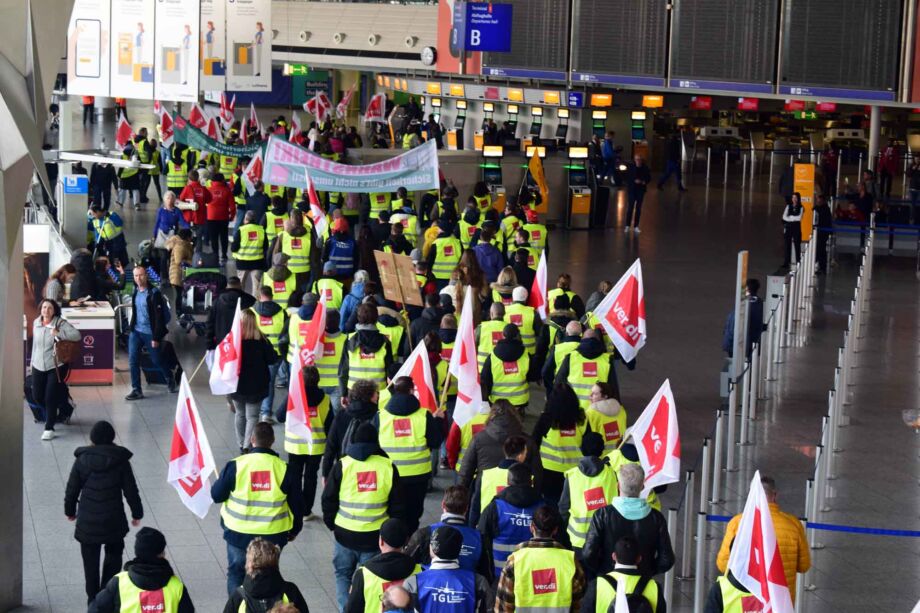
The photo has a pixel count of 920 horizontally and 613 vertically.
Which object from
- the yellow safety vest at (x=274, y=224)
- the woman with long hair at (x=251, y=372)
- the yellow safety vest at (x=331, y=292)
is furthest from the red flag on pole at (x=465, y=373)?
the yellow safety vest at (x=274, y=224)

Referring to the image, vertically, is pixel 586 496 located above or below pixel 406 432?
below

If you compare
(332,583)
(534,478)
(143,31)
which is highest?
(143,31)

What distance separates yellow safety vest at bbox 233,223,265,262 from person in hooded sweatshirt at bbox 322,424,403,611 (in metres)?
10.6

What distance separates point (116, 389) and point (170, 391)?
66cm

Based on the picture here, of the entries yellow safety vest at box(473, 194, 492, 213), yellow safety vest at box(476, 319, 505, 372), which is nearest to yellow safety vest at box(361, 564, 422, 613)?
yellow safety vest at box(476, 319, 505, 372)

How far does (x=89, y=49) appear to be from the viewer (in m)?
23.7

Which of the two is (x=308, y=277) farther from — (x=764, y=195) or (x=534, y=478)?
(x=764, y=195)

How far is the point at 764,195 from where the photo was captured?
41.0 metres

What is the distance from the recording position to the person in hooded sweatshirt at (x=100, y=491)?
10.7 m

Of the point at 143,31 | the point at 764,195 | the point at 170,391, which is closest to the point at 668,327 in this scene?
the point at 170,391

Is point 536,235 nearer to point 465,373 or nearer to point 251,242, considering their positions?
point 251,242

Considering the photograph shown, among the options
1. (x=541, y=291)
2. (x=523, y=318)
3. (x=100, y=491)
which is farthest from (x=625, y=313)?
(x=100, y=491)

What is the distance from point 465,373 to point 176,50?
12764 millimetres

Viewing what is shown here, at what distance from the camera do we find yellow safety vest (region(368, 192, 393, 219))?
2469cm
